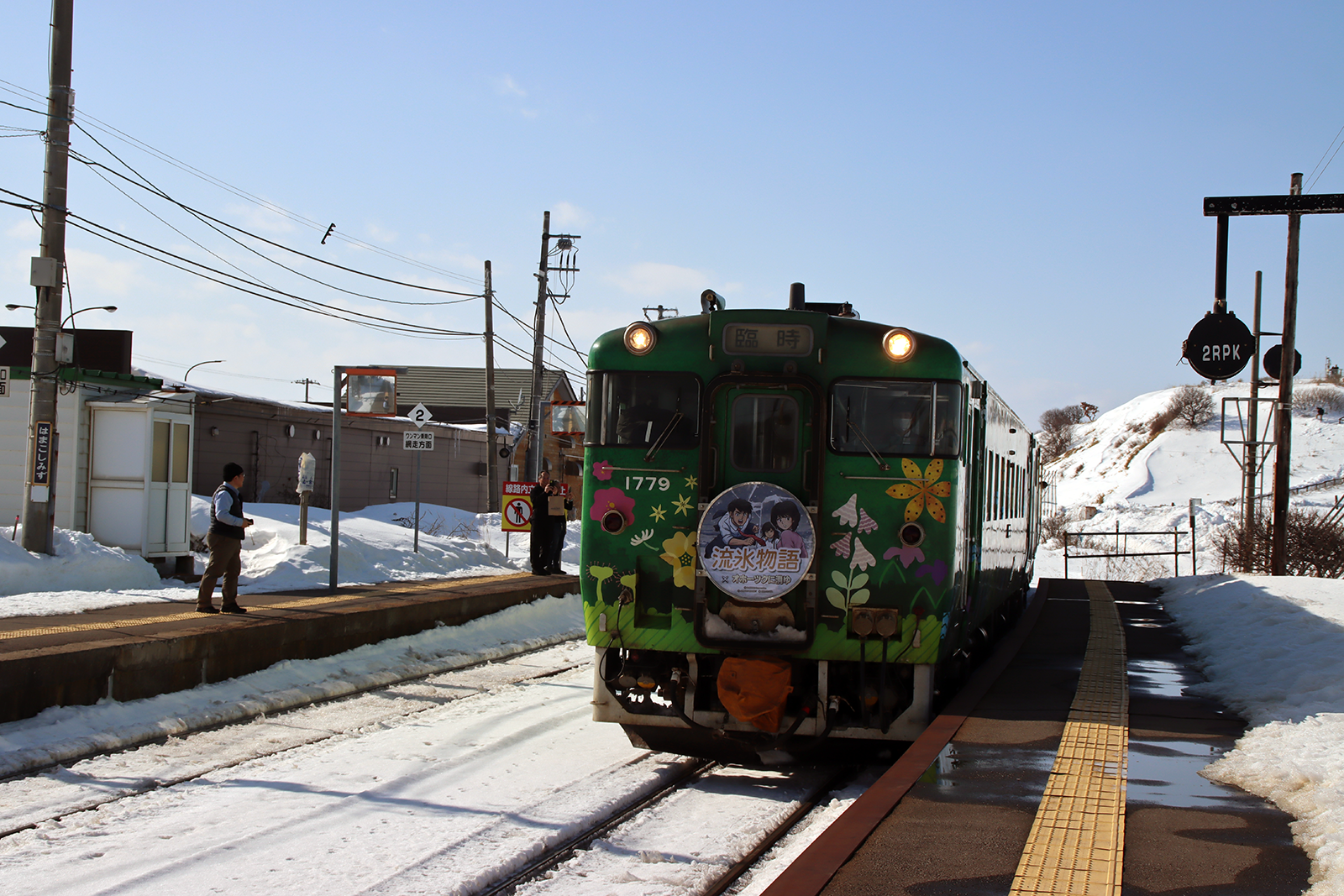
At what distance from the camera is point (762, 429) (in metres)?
7.70

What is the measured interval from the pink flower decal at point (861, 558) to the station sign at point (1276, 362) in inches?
591

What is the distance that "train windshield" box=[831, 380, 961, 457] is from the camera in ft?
24.9

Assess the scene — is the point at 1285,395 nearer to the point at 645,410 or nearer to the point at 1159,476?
the point at 645,410

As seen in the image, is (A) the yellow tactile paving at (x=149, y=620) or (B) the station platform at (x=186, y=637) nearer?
(B) the station platform at (x=186, y=637)

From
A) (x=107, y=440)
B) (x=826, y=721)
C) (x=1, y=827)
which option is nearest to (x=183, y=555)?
(x=107, y=440)

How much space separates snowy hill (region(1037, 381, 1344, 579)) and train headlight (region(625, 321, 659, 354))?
3350cm

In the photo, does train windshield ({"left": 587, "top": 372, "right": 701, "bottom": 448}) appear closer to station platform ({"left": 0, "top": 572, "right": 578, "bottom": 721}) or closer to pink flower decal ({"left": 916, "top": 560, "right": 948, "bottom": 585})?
pink flower decal ({"left": 916, "top": 560, "right": 948, "bottom": 585})

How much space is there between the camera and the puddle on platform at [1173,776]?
5.66 m

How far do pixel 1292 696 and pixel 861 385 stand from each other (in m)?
4.00

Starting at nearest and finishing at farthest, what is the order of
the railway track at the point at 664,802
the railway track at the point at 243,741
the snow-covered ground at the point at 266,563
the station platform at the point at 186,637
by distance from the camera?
A: the railway track at the point at 664,802
the railway track at the point at 243,741
the station platform at the point at 186,637
the snow-covered ground at the point at 266,563

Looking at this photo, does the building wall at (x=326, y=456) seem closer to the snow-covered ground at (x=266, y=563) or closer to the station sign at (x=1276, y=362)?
the snow-covered ground at (x=266, y=563)

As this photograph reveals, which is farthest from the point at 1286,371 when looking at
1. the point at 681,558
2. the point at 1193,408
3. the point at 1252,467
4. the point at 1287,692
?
the point at 1193,408

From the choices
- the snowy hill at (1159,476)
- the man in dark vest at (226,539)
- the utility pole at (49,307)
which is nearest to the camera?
the man in dark vest at (226,539)

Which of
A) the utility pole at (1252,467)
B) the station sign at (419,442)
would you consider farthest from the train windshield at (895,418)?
the utility pole at (1252,467)
